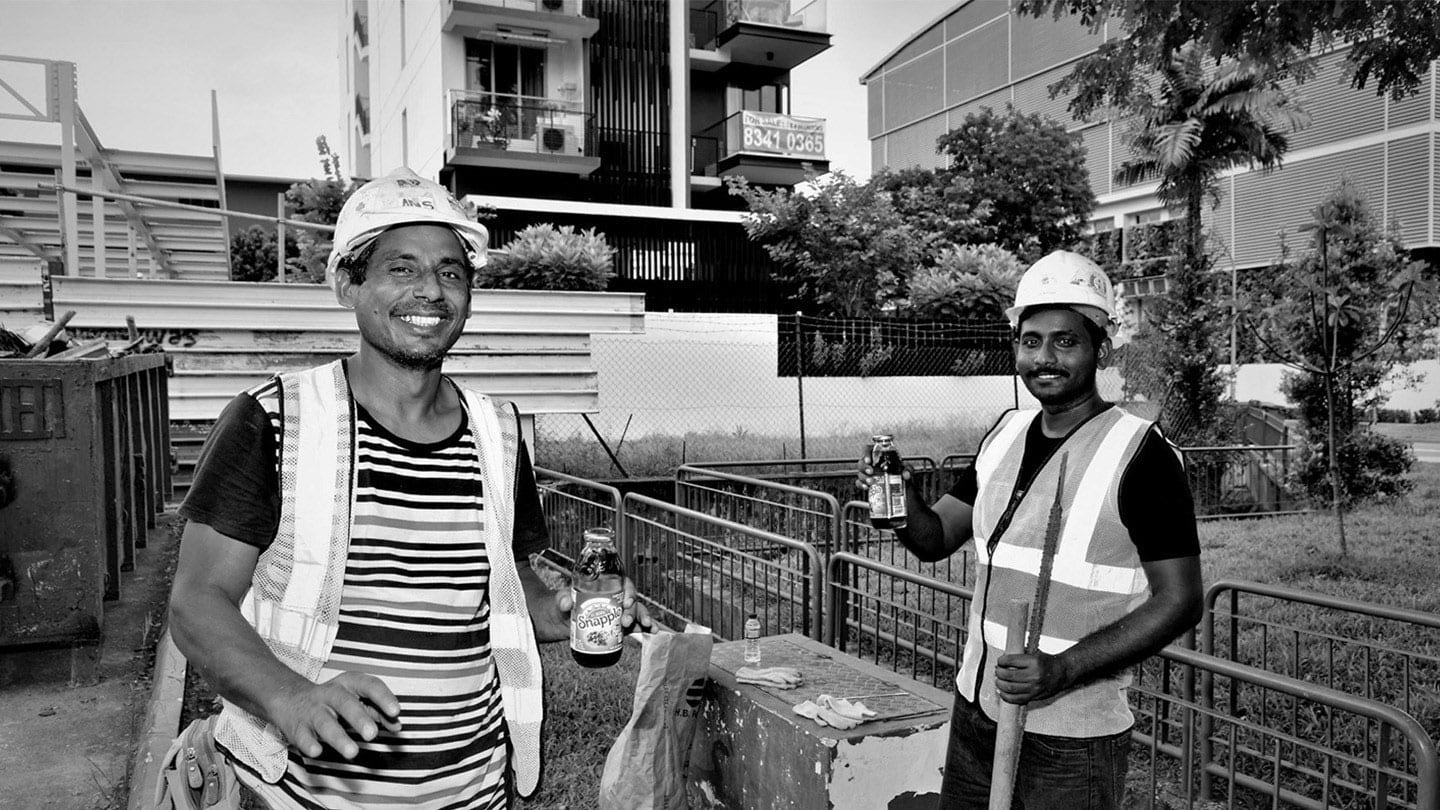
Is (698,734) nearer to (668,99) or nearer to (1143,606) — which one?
(1143,606)

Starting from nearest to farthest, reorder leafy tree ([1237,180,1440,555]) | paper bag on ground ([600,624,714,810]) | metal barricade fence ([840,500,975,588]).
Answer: paper bag on ground ([600,624,714,810])
metal barricade fence ([840,500,975,588])
leafy tree ([1237,180,1440,555])

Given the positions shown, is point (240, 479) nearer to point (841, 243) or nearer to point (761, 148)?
point (841, 243)

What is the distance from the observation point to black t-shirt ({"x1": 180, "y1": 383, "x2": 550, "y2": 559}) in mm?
2004

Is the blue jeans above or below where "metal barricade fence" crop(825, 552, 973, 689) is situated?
above

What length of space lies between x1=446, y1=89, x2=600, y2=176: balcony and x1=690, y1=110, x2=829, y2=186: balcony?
11.3 feet

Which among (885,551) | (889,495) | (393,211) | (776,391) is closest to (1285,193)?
(776,391)

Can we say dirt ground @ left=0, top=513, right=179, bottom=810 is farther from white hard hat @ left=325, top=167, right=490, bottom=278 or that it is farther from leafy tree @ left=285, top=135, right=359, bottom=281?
leafy tree @ left=285, top=135, right=359, bottom=281

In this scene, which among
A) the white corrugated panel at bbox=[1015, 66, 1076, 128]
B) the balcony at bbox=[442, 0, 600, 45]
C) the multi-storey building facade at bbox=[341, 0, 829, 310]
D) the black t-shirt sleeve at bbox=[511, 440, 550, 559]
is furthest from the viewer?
the white corrugated panel at bbox=[1015, 66, 1076, 128]

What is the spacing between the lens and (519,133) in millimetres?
24969

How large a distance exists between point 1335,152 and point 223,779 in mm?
44274

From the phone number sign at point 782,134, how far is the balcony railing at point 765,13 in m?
2.31

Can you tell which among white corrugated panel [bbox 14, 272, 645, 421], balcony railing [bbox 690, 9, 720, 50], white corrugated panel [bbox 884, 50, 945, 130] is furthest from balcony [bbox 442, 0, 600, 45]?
white corrugated panel [bbox 884, 50, 945, 130]

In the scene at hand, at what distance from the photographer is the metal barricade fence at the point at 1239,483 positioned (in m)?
16.0

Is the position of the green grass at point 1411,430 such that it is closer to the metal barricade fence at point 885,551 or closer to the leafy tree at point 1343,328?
the leafy tree at point 1343,328
